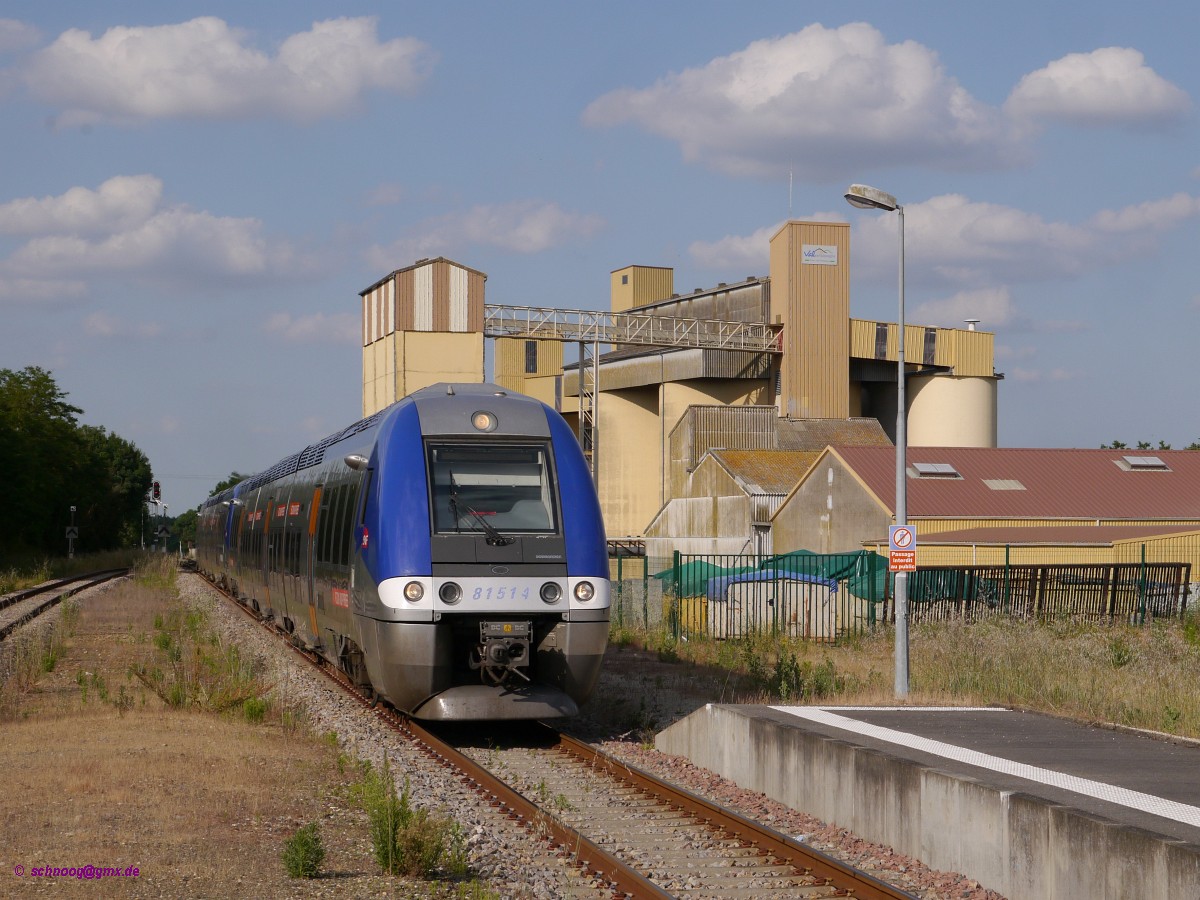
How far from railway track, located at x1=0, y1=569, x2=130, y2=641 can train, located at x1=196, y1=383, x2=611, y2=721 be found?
15.4 metres

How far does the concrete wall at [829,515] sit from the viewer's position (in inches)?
1852

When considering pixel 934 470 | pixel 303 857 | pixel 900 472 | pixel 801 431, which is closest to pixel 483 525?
pixel 303 857

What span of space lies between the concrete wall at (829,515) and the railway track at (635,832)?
34177 mm

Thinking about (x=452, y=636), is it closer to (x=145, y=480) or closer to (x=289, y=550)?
(x=289, y=550)

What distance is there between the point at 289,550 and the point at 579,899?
48.7ft

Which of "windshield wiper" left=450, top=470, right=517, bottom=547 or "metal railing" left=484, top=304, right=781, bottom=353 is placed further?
"metal railing" left=484, top=304, right=781, bottom=353

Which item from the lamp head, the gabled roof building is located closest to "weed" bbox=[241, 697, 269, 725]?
the lamp head

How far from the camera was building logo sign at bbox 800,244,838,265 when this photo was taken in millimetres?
64562

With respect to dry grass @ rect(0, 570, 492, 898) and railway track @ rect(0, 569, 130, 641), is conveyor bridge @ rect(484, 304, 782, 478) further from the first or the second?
dry grass @ rect(0, 570, 492, 898)

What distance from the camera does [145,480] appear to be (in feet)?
463

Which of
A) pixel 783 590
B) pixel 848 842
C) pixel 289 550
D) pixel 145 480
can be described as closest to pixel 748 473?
pixel 783 590

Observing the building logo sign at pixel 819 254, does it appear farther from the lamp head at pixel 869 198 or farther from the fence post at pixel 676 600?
the lamp head at pixel 869 198

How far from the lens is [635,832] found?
10.0 metres

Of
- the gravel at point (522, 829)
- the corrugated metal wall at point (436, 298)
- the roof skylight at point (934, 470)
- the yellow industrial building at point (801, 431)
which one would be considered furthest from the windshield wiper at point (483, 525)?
the corrugated metal wall at point (436, 298)
